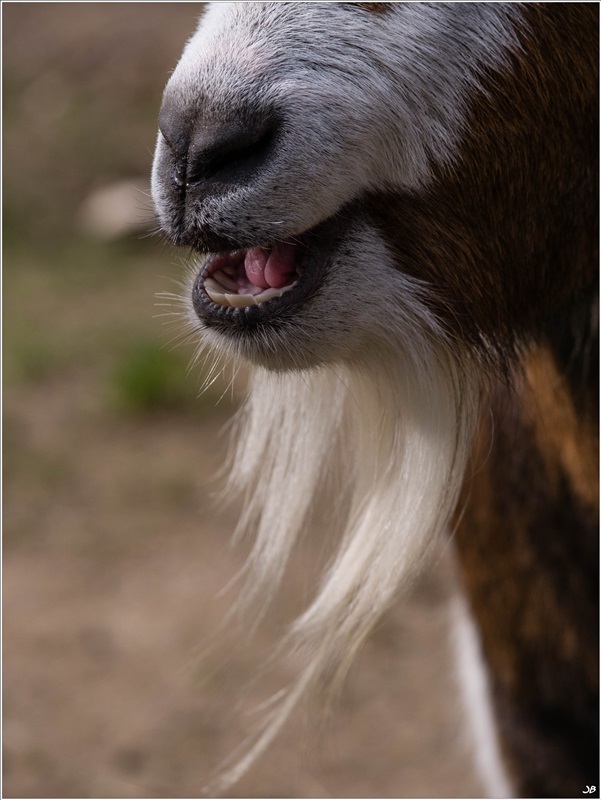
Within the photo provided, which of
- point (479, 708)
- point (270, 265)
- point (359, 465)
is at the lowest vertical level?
point (479, 708)

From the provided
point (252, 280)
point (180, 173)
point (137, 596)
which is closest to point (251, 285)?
point (252, 280)

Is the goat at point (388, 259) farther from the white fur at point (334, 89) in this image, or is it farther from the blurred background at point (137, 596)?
the blurred background at point (137, 596)

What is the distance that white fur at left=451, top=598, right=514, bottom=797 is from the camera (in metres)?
2.79

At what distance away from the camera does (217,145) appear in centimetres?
156

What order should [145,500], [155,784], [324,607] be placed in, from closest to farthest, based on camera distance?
[324,607] → [155,784] → [145,500]

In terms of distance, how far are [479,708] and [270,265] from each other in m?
1.59

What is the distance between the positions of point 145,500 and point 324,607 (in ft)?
7.82

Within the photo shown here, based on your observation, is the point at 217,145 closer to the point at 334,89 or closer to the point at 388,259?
the point at 334,89

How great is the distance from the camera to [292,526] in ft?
7.64

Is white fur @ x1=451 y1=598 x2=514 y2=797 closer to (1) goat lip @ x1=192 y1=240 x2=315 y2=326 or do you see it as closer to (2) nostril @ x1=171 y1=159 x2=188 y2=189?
(1) goat lip @ x1=192 y1=240 x2=315 y2=326

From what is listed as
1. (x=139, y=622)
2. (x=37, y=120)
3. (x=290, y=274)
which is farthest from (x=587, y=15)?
(x=37, y=120)

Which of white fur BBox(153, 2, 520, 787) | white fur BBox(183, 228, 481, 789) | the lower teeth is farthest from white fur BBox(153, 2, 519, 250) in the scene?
white fur BBox(183, 228, 481, 789)

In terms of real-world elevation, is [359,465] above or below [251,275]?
below

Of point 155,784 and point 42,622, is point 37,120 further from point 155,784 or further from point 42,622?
point 155,784
